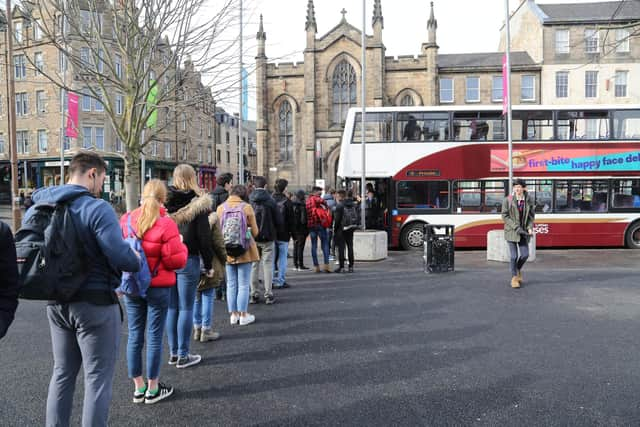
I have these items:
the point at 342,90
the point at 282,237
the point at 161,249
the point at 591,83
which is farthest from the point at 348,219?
the point at 591,83

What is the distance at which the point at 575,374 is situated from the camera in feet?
14.1

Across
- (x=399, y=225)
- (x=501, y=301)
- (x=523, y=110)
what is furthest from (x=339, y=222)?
(x=523, y=110)

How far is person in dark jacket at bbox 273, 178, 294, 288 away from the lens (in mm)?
8094

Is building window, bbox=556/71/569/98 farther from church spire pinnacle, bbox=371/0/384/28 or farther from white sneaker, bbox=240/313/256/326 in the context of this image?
white sneaker, bbox=240/313/256/326

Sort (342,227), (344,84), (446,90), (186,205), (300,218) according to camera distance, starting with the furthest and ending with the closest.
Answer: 1. (344,84)
2. (446,90)
3. (300,218)
4. (342,227)
5. (186,205)

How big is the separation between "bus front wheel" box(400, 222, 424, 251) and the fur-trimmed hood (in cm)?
1033

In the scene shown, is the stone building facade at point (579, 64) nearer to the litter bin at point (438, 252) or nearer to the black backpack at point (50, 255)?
the litter bin at point (438, 252)

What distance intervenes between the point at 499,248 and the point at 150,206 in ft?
33.0

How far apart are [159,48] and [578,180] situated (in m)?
12.2

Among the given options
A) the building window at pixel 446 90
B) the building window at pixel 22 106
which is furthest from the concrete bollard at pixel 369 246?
the building window at pixel 22 106

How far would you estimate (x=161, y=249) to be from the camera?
3.68m

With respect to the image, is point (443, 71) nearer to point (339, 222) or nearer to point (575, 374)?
point (339, 222)

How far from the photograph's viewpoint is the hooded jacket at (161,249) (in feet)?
12.0

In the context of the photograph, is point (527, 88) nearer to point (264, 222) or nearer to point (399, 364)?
point (264, 222)
